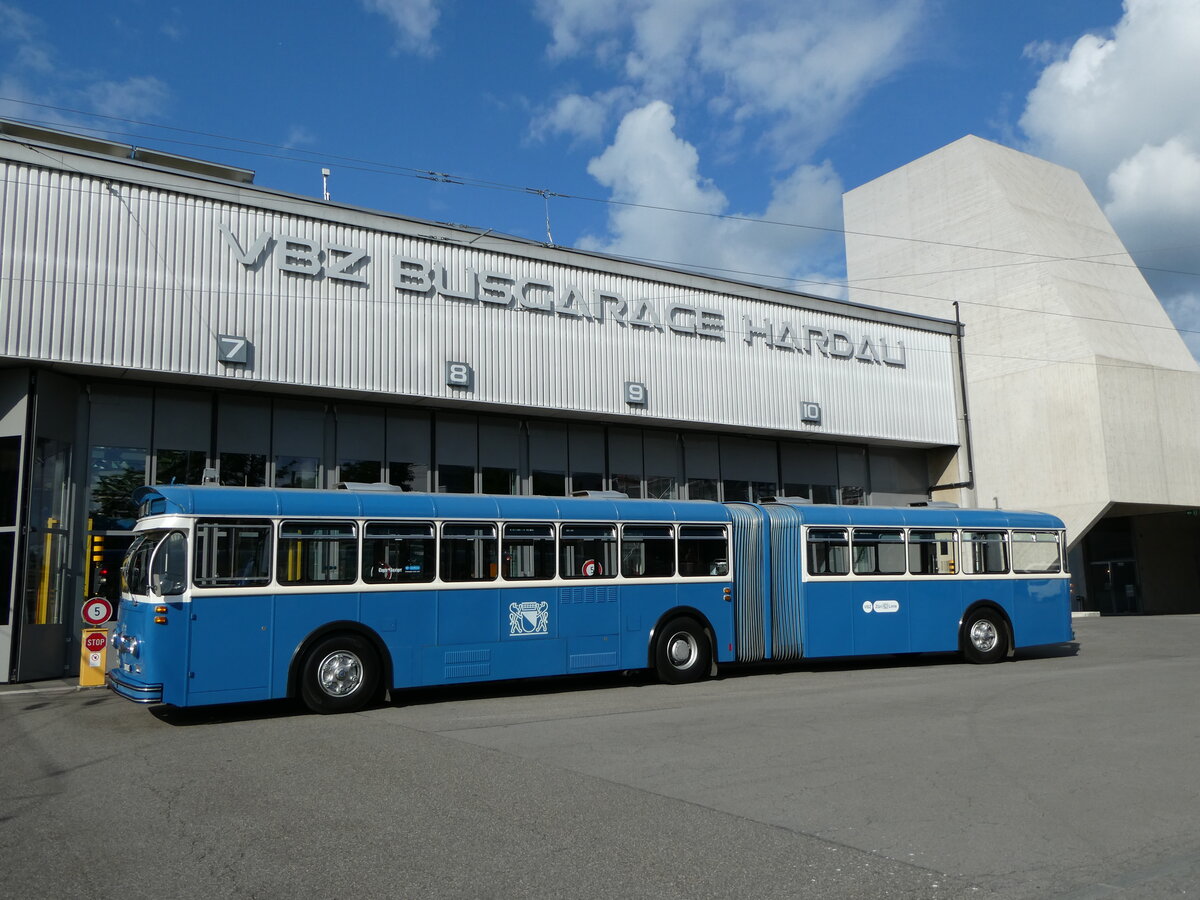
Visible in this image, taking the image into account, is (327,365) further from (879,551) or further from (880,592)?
(880,592)

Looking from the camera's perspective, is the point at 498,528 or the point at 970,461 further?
the point at 970,461

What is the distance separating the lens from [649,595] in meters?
15.1

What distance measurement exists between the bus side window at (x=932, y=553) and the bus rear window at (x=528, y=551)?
698 cm

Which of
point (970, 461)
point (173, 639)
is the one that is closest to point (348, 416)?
point (173, 639)

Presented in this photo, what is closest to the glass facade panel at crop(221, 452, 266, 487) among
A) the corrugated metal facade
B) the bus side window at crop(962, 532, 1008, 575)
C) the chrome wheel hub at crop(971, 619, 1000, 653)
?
the corrugated metal facade

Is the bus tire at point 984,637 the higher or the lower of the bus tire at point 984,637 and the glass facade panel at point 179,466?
the lower

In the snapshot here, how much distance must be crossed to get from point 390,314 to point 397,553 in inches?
357

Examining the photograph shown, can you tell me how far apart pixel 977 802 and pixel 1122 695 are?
7.04 meters

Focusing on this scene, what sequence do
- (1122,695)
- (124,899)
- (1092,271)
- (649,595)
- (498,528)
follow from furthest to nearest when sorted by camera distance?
(1092,271)
(649,595)
(498,528)
(1122,695)
(124,899)

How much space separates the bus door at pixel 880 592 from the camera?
16938 mm

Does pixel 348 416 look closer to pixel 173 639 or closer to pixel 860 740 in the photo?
pixel 173 639

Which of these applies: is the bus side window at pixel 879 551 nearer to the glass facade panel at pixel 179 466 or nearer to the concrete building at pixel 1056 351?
the glass facade panel at pixel 179 466

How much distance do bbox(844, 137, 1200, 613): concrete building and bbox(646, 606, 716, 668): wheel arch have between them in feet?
58.4

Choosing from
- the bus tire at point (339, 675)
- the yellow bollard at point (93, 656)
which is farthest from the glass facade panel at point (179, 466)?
the bus tire at point (339, 675)
